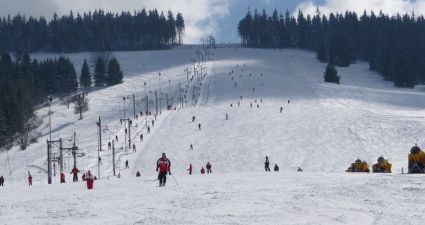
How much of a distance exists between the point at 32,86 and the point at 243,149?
61955mm

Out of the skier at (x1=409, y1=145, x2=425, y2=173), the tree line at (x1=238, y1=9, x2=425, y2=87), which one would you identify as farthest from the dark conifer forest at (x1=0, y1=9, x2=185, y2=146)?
the skier at (x1=409, y1=145, x2=425, y2=173)

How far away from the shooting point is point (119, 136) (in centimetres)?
6669

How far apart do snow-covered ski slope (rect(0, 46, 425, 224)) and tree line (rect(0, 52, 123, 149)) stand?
10.2 feet

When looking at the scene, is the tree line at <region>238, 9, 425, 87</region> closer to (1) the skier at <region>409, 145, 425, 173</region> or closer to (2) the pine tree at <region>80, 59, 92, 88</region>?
(2) the pine tree at <region>80, 59, 92, 88</region>

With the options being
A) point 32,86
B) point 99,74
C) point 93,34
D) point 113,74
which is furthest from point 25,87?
point 93,34

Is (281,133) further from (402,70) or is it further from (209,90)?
(402,70)

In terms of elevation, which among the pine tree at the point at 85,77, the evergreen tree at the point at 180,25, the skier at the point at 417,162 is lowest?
the pine tree at the point at 85,77

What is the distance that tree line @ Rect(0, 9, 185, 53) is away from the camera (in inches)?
6540

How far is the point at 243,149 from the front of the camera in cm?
5269

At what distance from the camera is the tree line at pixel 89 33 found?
6540 inches

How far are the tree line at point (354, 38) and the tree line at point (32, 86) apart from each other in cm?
4845

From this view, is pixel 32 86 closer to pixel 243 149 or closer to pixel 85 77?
pixel 85 77

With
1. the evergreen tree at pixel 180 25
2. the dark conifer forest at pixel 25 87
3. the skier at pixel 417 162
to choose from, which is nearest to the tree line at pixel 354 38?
the evergreen tree at pixel 180 25

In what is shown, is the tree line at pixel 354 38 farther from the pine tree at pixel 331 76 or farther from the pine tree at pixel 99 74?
the pine tree at pixel 99 74
